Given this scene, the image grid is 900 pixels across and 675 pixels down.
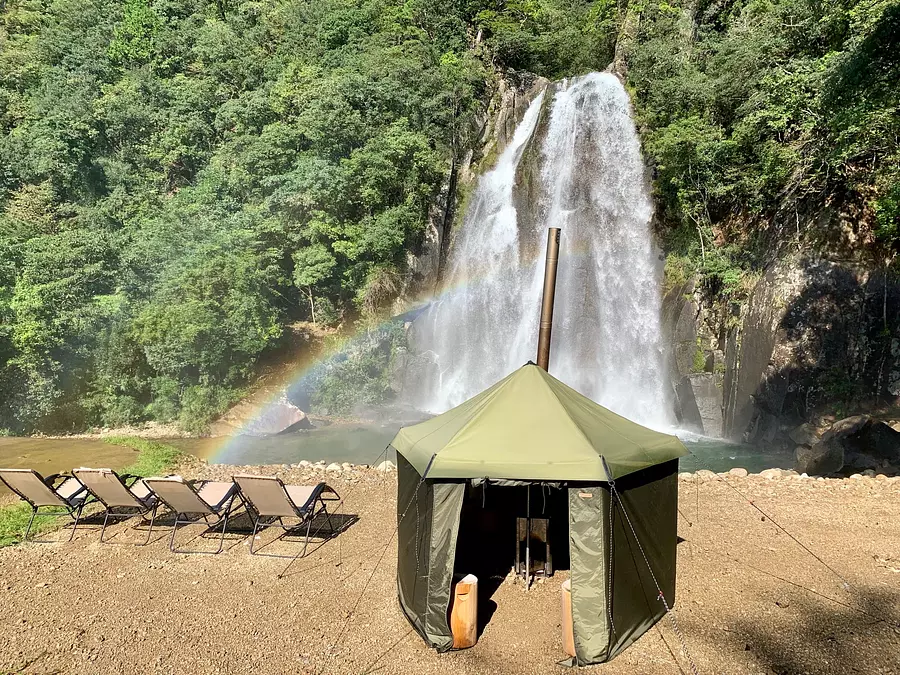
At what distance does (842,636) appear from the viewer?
4.70m

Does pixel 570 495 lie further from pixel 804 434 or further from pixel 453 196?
pixel 453 196

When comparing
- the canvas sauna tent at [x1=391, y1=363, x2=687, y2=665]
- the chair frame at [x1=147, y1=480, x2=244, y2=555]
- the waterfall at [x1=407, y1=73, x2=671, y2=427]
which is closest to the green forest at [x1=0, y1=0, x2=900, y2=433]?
the waterfall at [x1=407, y1=73, x2=671, y2=427]

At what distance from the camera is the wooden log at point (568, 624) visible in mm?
4531

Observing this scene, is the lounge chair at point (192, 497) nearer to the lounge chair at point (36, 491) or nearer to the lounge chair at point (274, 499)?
the lounge chair at point (274, 499)

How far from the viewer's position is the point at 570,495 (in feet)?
15.3

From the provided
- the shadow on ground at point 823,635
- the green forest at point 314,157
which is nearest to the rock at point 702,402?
the green forest at point 314,157

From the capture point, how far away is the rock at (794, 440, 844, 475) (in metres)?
11.5

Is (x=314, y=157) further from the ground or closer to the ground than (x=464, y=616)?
further from the ground

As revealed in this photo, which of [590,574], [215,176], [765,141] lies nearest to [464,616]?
[590,574]

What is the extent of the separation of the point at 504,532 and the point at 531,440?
8.46ft

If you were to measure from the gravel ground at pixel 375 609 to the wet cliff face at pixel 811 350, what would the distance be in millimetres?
7900

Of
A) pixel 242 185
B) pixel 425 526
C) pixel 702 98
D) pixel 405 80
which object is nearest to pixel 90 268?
pixel 242 185

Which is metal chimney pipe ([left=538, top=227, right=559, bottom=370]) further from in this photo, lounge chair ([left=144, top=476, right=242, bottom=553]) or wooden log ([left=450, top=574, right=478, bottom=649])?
lounge chair ([left=144, top=476, right=242, bottom=553])

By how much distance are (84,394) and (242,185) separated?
456 inches
